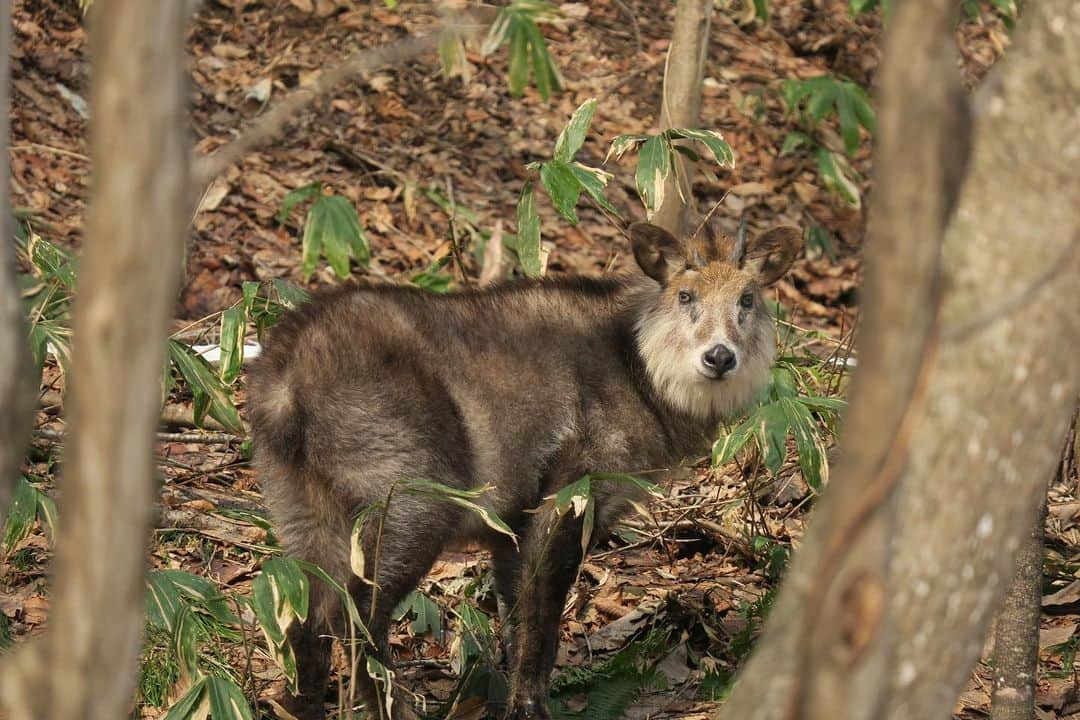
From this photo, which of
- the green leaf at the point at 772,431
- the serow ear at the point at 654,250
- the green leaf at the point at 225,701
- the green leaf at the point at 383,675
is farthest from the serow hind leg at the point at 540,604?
the green leaf at the point at 225,701

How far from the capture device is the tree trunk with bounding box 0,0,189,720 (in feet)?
6.11

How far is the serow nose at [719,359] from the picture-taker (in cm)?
569

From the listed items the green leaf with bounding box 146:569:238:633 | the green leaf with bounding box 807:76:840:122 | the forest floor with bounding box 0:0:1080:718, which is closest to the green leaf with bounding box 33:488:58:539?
the green leaf with bounding box 146:569:238:633

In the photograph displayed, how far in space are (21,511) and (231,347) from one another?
1.17m

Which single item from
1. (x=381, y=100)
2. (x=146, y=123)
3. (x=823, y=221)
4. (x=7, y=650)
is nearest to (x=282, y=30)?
(x=381, y=100)

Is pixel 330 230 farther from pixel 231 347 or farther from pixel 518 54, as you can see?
pixel 518 54

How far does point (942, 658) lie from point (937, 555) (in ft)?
0.63

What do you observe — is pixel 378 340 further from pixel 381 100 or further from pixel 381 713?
pixel 381 100

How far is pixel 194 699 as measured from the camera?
13.2ft

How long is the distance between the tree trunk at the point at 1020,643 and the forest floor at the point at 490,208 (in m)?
0.85

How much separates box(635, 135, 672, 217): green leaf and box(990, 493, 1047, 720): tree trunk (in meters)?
2.07

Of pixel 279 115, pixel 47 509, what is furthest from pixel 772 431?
pixel 279 115

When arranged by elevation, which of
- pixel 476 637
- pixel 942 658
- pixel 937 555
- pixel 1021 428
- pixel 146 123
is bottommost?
pixel 476 637

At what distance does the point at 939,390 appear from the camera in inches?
83.4
